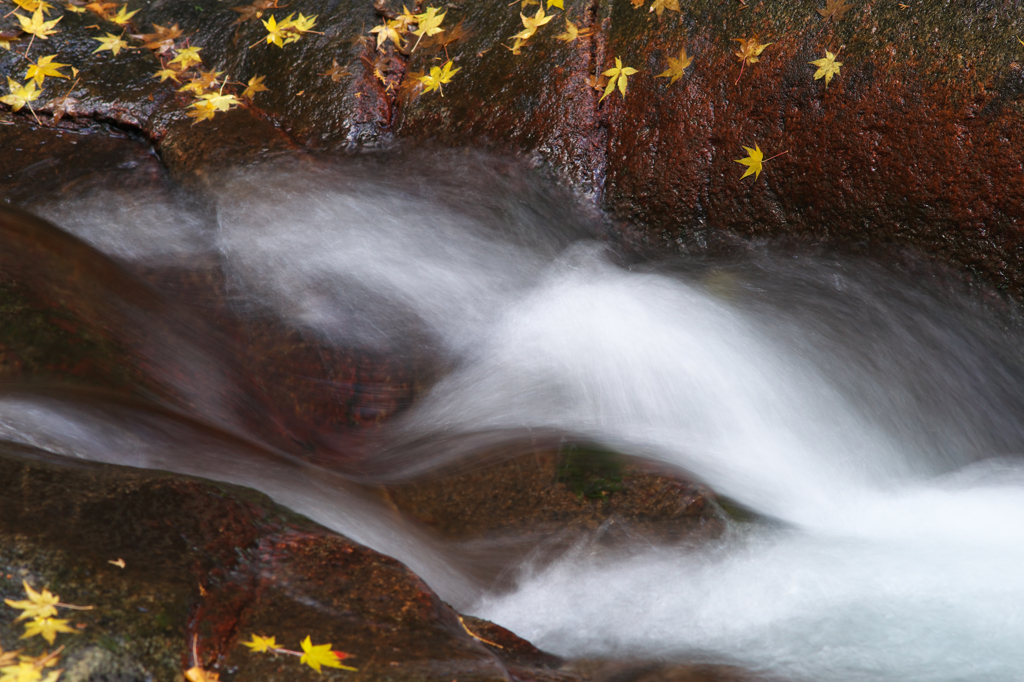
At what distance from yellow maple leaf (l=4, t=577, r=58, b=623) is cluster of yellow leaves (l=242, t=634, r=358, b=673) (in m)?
0.39

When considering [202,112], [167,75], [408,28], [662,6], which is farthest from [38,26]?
[662,6]

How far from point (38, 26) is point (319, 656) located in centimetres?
470

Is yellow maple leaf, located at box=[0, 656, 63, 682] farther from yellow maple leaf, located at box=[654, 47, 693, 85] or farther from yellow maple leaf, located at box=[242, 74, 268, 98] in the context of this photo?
yellow maple leaf, located at box=[242, 74, 268, 98]

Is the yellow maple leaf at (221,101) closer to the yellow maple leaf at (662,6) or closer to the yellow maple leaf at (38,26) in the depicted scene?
the yellow maple leaf at (38,26)

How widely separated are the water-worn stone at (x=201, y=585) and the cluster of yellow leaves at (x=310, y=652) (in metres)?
0.02

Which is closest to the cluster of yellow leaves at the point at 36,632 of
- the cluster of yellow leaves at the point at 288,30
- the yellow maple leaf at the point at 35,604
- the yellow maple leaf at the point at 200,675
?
the yellow maple leaf at the point at 35,604

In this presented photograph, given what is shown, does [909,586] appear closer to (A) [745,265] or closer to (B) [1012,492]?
(B) [1012,492]

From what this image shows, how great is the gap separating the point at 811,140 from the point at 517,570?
7.47 ft

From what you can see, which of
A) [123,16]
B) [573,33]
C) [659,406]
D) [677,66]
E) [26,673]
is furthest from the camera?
[123,16]

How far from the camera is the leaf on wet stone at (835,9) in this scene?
10.3ft

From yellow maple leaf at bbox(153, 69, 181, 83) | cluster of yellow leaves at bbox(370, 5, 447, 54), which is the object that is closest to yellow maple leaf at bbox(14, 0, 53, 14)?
yellow maple leaf at bbox(153, 69, 181, 83)

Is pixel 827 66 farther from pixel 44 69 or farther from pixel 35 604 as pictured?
pixel 44 69

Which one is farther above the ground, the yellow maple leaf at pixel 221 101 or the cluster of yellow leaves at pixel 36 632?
the yellow maple leaf at pixel 221 101

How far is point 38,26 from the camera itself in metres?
4.54
